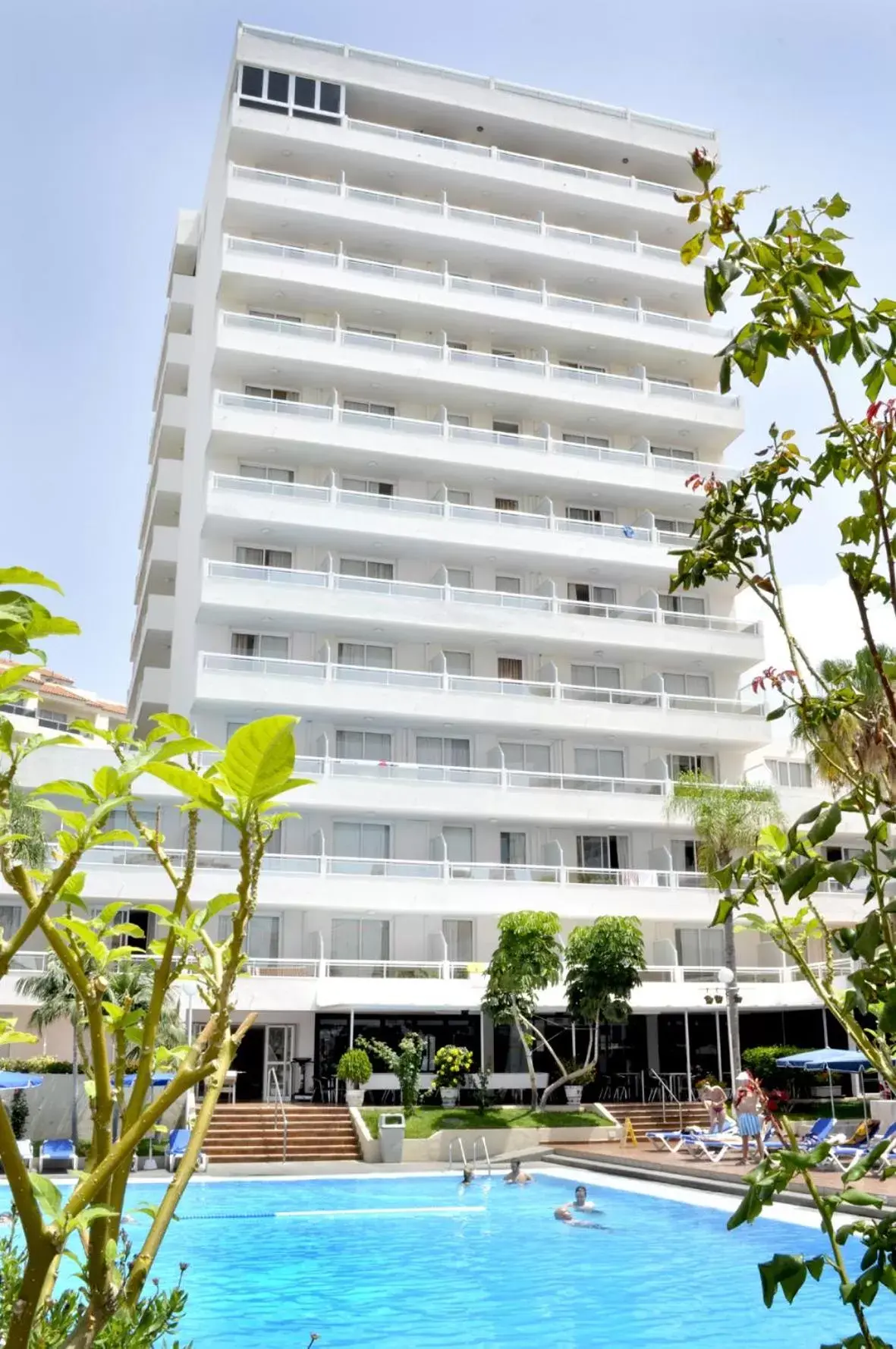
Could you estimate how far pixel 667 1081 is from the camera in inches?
1471

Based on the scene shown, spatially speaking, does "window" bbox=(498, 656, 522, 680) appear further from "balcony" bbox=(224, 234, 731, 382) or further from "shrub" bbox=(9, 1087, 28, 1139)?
"shrub" bbox=(9, 1087, 28, 1139)

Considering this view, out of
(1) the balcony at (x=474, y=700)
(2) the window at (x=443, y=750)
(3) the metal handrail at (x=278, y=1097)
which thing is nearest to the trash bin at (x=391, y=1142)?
(3) the metal handrail at (x=278, y=1097)

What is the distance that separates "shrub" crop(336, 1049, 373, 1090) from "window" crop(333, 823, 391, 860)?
8562 millimetres

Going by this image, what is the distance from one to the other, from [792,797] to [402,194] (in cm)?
2627

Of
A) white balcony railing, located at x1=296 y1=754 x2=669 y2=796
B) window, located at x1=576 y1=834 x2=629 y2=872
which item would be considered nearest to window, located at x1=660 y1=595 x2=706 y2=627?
white balcony railing, located at x1=296 y1=754 x2=669 y2=796

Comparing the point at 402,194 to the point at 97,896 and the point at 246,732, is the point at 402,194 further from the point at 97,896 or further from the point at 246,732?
the point at 246,732

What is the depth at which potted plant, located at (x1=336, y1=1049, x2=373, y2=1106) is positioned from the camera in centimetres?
3177

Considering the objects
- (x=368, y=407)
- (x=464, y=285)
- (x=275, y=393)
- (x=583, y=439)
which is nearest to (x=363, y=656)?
(x=368, y=407)

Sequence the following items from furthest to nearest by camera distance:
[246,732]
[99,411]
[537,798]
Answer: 1. [537,798]
2. [99,411]
3. [246,732]

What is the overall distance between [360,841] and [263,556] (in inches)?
395

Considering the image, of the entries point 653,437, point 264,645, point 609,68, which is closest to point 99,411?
point 264,645

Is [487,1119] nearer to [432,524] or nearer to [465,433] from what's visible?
[432,524]

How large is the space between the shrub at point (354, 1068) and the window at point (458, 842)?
31.9 feet

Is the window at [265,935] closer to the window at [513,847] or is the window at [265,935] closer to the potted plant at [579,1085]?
the window at [513,847]
